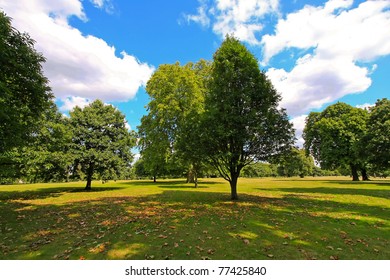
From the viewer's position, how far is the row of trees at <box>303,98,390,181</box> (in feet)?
91.7

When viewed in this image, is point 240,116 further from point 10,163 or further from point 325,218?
point 10,163

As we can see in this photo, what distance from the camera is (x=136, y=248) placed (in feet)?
21.1

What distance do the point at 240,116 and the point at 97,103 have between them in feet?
75.0

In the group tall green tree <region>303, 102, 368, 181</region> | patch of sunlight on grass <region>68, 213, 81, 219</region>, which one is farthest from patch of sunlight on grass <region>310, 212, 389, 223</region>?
tall green tree <region>303, 102, 368, 181</region>

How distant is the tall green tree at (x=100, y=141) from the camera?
85.8 ft

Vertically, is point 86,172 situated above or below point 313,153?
below

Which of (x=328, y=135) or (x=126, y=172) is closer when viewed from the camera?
(x=126, y=172)

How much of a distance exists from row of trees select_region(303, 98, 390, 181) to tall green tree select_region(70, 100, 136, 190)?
3230 centimetres

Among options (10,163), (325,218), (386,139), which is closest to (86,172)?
(10,163)

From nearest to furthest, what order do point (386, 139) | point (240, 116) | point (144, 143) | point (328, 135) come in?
point (240, 116), point (386, 139), point (144, 143), point (328, 135)

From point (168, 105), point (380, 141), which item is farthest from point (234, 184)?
point (380, 141)

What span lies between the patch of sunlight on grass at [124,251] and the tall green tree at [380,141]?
106 feet

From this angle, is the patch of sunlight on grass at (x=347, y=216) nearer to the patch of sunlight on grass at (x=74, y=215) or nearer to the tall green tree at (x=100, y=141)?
the patch of sunlight on grass at (x=74, y=215)

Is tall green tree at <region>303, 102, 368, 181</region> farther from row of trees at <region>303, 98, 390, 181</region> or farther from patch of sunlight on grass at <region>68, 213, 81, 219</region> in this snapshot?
patch of sunlight on grass at <region>68, 213, 81, 219</region>
